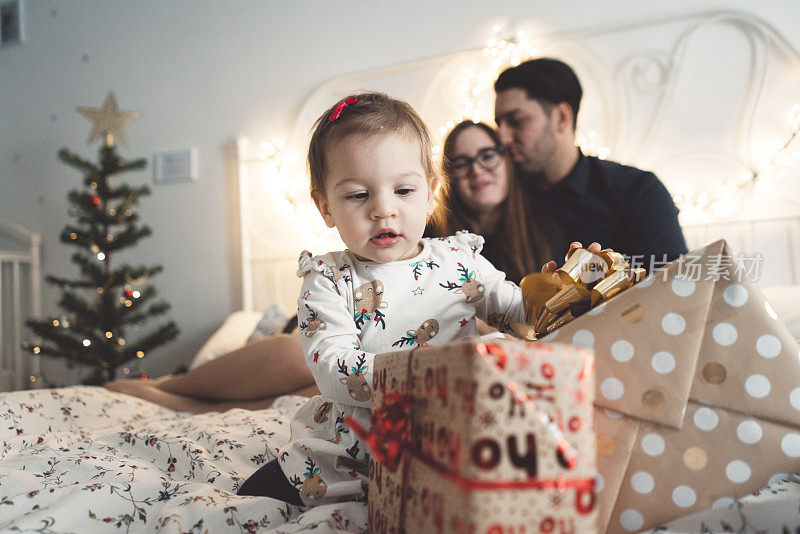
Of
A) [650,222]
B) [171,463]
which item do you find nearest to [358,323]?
[171,463]

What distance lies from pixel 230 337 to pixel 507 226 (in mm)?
1345

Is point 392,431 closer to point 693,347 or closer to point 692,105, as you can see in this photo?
point 693,347

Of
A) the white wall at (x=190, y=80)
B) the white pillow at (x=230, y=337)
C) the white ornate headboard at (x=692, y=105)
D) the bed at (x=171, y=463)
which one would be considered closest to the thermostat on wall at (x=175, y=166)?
the white wall at (x=190, y=80)

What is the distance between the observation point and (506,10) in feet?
6.98

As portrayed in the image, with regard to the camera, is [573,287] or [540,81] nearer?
[573,287]

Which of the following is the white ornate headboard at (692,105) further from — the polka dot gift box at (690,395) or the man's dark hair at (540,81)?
the polka dot gift box at (690,395)

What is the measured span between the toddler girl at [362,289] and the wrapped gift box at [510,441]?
28cm

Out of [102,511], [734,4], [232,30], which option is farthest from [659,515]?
[232,30]

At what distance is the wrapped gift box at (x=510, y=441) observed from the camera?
14.0 inches

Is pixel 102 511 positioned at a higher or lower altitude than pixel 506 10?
lower

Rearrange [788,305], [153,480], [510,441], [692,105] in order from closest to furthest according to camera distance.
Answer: [510,441]
[153,480]
[788,305]
[692,105]

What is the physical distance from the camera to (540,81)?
1.64 m

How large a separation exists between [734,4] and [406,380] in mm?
2101

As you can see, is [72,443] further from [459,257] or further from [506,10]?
[506,10]
